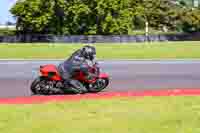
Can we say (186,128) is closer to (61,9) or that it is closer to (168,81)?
(168,81)

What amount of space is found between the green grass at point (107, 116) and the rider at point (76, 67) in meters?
2.62

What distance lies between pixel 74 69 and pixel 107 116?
5.19m

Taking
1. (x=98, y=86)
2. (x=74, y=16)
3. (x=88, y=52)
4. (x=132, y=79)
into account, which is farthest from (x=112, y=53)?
(x=74, y=16)

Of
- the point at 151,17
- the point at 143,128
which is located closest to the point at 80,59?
the point at 143,128

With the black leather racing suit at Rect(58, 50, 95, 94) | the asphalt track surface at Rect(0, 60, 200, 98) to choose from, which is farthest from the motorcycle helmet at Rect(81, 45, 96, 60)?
the asphalt track surface at Rect(0, 60, 200, 98)

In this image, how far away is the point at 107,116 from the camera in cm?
1040

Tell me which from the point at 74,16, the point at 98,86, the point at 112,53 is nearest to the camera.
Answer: the point at 98,86

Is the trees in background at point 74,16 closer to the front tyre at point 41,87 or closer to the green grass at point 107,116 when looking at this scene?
the front tyre at point 41,87

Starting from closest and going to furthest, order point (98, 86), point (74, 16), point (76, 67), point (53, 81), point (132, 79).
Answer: point (76, 67)
point (53, 81)
point (98, 86)
point (132, 79)
point (74, 16)

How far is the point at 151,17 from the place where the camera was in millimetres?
91812

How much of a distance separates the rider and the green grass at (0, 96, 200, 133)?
2.62 m

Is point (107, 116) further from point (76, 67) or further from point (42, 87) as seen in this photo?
point (42, 87)

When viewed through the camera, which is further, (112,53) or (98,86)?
(112,53)

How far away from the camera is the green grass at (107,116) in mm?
8992
